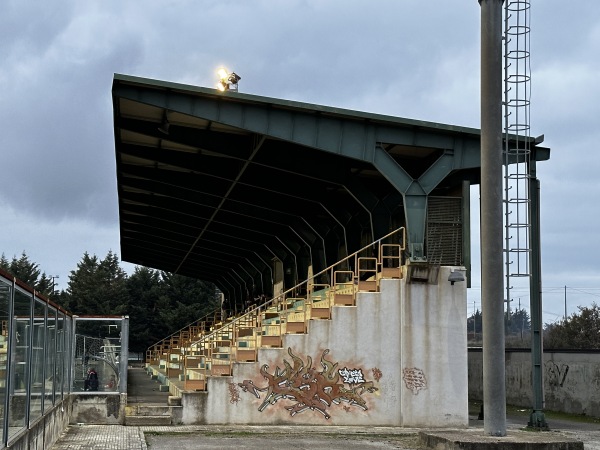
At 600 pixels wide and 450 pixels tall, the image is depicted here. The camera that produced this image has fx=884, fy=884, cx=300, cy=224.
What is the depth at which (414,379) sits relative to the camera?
24.1 metres

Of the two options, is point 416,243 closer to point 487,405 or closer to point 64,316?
point 487,405

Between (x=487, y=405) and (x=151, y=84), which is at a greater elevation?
(x=151, y=84)

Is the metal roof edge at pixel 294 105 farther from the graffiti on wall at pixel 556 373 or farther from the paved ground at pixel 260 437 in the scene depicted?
the graffiti on wall at pixel 556 373

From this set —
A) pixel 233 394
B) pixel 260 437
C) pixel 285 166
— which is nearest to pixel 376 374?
pixel 233 394

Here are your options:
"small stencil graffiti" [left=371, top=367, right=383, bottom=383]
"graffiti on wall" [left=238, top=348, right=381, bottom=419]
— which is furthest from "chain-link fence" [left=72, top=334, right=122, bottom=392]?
"small stencil graffiti" [left=371, top=367, right=383, bottom=383]

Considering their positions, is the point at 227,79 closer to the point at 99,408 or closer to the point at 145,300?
the point at 99,408

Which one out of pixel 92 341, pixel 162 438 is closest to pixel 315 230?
pixel 92 341

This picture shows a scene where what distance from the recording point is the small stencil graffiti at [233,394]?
23.7 metres

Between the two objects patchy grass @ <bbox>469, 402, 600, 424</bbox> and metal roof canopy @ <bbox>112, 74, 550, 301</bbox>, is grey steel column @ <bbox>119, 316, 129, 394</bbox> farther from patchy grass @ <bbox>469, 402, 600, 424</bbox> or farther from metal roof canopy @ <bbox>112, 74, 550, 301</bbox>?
patchy grass @ <bbox>469, 402, 600, 424</bbox>

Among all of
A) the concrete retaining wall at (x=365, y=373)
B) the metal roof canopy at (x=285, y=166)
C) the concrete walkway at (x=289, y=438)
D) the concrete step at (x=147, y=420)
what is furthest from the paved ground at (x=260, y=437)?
the metal roof canopy at (x=285, y=166)

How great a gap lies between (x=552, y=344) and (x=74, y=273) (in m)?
72.6

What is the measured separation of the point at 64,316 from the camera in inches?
854

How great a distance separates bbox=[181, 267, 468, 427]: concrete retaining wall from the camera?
78.0 feet

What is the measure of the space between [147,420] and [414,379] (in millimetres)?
7294
